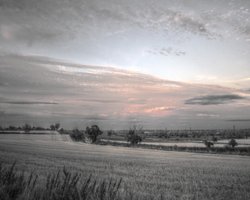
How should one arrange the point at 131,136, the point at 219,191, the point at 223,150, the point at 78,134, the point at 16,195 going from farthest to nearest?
the point at 78,134, the point at 131,136, the point at 223,150, the point at 219,191, the point at 16,195

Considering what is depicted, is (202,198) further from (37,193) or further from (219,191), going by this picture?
(37,193)

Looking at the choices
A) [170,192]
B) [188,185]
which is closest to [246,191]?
[188,185]

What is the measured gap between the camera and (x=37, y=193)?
7832mm

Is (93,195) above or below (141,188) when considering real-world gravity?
above

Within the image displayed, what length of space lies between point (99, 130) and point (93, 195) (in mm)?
108281

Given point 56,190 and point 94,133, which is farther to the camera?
point 94,133

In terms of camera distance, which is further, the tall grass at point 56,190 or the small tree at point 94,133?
A: the small tree at point 94,133

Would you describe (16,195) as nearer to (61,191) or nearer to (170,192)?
(61,191)

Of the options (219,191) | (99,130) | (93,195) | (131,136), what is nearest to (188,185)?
(219,191)

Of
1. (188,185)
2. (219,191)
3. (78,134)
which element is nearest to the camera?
(219,191)

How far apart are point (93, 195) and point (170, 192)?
10.3 meters

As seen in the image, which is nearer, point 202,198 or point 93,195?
point 93,195

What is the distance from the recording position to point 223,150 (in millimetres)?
72000

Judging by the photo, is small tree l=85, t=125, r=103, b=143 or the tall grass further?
small tree l=85, t=125, r=103, b=143
